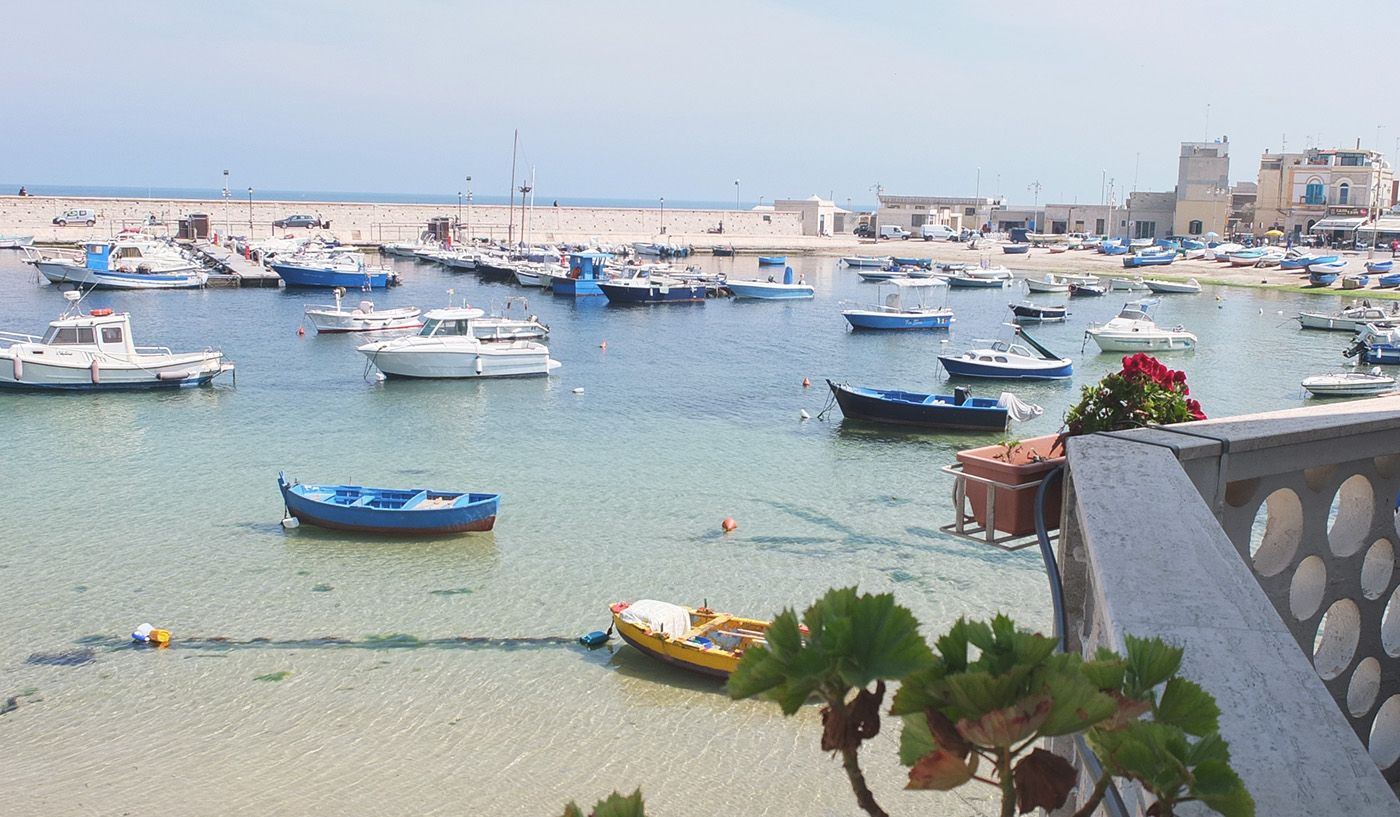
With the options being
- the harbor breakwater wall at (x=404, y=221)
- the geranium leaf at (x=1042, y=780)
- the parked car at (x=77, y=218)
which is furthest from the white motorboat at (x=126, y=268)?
the geranium leaf at (x=1042, y=780)

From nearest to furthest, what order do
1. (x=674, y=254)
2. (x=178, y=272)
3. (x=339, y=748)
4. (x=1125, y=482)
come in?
1. (x=1125, y=482)
2. (x=339, y=748)
3. (x=178, y=272)
4. (x=674, y=254)

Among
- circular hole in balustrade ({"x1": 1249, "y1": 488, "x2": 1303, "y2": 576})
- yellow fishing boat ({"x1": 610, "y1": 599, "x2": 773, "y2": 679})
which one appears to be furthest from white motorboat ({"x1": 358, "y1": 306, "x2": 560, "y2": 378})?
circular hole in balustrade ({"x1": 1249, "y1": 488, "x2": 1303, "y2": 576})

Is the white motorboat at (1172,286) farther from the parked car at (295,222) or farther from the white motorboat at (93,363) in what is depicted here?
the parked car at (295,222)

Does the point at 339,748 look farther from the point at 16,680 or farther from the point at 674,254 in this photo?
the point at 674,254

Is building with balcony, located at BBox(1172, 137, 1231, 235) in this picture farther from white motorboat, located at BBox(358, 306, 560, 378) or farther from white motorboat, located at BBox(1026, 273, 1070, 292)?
white motorboat, located at BBox(358, 306, 560, 378)

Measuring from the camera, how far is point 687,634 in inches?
561

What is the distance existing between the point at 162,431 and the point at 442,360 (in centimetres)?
962

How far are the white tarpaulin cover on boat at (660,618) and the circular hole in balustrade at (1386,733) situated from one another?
9830 mm

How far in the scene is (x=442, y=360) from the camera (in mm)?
36438

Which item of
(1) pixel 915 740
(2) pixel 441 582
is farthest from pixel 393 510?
(1) pixel 915 740

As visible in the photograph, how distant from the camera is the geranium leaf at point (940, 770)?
6.99 feet

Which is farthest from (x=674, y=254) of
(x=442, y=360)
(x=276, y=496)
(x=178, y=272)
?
(x=276, y=496)

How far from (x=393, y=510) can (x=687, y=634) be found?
267 inches

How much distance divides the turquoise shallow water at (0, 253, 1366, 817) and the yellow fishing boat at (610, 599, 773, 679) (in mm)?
348
